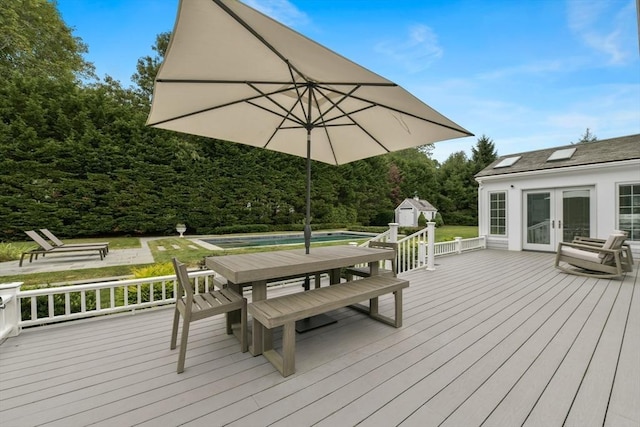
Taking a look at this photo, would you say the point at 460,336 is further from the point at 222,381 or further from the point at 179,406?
the point at 179,406

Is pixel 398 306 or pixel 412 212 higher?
pixel 412 212

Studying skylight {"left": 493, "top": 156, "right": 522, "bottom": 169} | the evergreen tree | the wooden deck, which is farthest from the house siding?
the evergreen tree

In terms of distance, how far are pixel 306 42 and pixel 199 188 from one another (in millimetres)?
12550

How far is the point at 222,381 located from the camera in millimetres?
1893

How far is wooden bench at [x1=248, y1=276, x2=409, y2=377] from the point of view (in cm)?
196

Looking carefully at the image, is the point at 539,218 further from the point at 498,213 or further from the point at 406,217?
the point at 406,217

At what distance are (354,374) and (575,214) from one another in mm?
8993

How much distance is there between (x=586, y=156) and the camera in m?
7.51

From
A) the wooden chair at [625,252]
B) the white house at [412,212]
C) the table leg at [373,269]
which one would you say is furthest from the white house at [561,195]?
the white house at [412,212]

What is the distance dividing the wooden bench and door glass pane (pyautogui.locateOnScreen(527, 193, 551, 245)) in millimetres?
7815

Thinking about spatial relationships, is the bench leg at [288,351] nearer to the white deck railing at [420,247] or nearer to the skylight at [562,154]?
the white deck railing at [420,247]

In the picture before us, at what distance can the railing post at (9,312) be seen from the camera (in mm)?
2452

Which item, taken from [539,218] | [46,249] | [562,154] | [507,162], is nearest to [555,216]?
[539,218]

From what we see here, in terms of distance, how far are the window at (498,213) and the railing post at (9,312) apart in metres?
11.0
